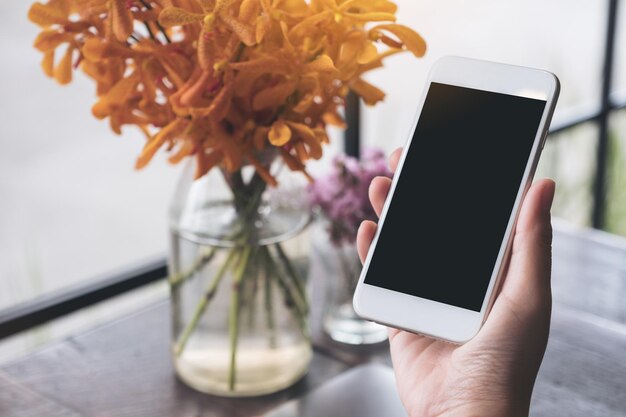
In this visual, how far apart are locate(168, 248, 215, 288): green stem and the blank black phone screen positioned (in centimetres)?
23

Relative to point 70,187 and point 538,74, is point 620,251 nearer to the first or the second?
point 538,74

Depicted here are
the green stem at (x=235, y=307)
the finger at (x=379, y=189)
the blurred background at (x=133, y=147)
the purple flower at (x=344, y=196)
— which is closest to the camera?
the finger at (x=379, y=189)

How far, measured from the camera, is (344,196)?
1.08 metres

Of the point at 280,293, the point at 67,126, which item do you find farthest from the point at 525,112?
the point at 67,126

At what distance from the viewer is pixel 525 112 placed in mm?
763

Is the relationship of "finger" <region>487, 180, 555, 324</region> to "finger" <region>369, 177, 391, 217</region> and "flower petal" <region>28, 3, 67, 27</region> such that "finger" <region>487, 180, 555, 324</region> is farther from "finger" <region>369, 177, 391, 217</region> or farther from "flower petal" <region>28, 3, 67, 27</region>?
"flower petal" <region>28, 3, 67, 27</region>

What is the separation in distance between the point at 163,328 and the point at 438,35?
1096mm

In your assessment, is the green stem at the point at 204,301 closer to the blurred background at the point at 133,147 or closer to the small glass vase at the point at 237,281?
the small glass vase at the point at 237,281

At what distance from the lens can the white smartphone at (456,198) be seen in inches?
29.3

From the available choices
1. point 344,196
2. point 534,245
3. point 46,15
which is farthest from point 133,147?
point 534,245

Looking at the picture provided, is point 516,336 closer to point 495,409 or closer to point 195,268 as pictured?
point 495,409

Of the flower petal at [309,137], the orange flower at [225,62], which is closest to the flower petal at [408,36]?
the orange flower at [225,62]

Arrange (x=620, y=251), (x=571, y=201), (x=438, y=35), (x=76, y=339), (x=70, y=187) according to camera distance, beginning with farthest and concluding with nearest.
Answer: (x=571, y=201) < (x=438, y=35) < (x=70, y=187) < (x=620, y=251) < (x=76, y=339)

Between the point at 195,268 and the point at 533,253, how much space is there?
396mm
